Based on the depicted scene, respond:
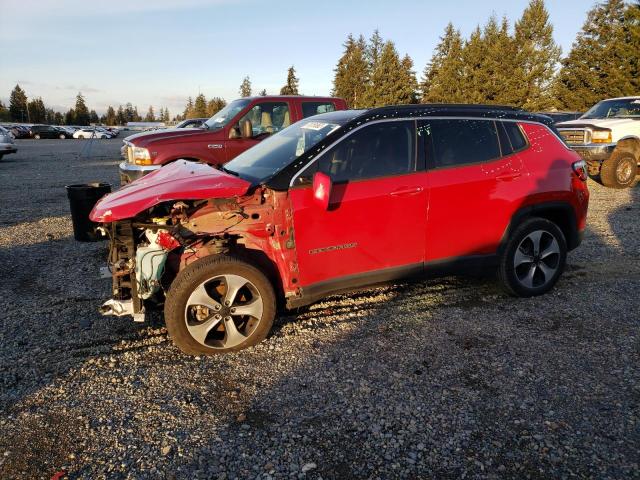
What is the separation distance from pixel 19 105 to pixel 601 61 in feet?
341

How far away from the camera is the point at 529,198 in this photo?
4383mm

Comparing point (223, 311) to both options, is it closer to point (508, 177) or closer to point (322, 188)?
point (322, 188)

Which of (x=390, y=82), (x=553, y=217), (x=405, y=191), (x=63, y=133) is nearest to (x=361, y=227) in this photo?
(x=405, y=191)

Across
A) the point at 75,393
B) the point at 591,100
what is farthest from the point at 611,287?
the point at 591,100

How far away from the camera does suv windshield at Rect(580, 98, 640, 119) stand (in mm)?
11625

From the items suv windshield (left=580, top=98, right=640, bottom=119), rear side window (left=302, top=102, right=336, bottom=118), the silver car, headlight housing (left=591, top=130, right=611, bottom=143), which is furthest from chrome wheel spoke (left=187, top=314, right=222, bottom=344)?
the silver car

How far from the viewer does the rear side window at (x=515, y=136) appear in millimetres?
4422

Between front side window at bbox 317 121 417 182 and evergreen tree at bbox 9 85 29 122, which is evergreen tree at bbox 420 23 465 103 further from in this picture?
evergreen tree at bbox 9 85 29 122

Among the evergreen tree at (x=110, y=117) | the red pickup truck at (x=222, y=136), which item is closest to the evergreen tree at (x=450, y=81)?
the red pickup truck at (x=222, y=136)

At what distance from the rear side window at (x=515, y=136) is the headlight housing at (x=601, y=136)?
7.94 meters

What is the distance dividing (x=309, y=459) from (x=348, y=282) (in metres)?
1.58

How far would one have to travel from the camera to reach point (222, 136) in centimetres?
805

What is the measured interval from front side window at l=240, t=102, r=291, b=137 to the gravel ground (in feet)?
14.1

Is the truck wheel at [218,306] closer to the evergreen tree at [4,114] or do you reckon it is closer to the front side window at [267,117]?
the front side window at [267,117]
